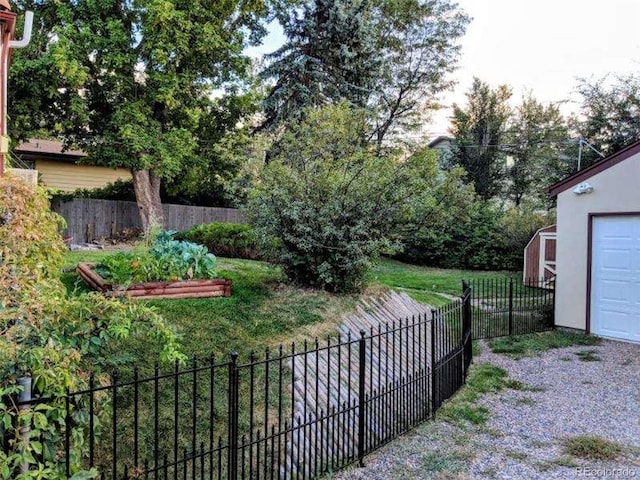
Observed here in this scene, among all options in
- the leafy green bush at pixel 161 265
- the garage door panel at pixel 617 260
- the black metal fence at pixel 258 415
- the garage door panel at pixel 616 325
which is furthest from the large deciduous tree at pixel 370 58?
the black metal fence at pixel 258 415

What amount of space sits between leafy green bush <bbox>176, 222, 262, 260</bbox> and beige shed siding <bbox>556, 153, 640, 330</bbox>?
648cm

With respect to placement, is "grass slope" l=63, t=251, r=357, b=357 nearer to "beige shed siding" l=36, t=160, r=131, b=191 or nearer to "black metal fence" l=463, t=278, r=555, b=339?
"black metal fence" l=463, t=278, r=555, b=339

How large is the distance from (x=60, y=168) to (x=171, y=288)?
16.0 meters

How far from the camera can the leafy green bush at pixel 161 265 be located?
5.96 metres

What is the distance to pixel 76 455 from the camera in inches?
87.5

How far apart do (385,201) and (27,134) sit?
12.4m

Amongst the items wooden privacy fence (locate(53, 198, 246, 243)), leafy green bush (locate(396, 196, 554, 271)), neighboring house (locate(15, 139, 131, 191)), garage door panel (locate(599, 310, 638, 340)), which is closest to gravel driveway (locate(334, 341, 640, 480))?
garage door panel (locate(599, 310, 638, 340))

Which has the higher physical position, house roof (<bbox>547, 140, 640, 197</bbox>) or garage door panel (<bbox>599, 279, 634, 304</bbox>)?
house roof (<bbox>547, 140, 640, 197</bbox>)

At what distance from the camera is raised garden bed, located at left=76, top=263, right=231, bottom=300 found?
570 cm

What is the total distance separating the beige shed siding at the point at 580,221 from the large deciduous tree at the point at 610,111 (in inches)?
342

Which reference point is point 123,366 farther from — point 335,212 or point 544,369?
point 544,369

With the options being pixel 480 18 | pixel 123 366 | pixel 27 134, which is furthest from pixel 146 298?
pixel 480 18

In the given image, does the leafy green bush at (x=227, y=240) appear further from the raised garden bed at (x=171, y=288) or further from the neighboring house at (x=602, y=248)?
the neighboring house at (x=602, y=248)

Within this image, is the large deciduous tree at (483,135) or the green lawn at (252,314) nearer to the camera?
the green lawn at (252,314)
